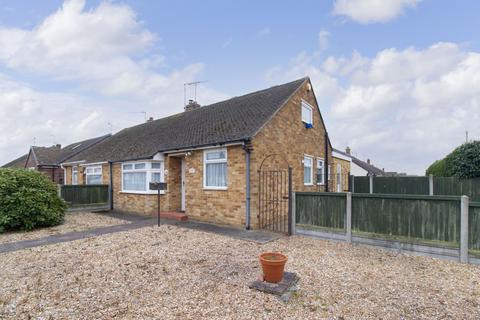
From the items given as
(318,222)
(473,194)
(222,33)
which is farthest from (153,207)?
(473,194)

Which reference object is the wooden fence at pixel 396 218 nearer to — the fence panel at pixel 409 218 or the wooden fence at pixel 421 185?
the fence panel at pixel 409 218

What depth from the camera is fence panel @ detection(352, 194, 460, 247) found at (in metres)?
5.72

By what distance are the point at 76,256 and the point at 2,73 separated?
10928 mm

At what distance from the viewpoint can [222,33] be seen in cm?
1241

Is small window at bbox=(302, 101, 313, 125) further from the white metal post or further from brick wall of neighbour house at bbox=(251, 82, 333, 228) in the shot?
the white metal post

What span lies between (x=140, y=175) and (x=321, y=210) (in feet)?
29.3

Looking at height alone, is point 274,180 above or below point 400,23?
below

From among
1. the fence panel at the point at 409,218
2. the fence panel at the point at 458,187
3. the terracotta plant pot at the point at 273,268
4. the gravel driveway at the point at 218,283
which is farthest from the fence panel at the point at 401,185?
the terracotta plant pot at the point at 273,268

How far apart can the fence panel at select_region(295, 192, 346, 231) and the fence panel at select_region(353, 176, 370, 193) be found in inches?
414

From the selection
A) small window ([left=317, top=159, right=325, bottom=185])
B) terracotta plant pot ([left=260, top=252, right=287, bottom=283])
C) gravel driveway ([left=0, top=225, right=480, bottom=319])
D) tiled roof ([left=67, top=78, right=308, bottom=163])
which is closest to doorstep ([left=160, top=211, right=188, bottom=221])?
tiled roof ([left=67, top=78, right=308, bottom=163])

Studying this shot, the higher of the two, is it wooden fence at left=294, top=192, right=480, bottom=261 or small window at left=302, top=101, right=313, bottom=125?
small window at left=302, top=101, right=313, bottom=125

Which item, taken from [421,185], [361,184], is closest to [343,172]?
[361,184]

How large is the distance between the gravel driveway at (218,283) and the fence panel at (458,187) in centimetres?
905

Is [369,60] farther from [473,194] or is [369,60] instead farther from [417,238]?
[417,238]
